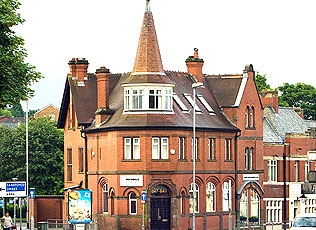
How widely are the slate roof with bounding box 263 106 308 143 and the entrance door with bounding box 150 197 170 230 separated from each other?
53.3 ft

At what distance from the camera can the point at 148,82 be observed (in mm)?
86688

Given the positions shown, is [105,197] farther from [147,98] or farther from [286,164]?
[286,164]

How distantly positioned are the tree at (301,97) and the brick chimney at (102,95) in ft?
184

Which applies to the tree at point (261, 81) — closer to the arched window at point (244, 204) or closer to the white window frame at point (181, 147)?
the arched window at point (244, 204)

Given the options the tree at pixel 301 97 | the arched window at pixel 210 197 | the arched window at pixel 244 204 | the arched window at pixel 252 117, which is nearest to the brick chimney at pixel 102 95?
the arched window at pixel 210 197

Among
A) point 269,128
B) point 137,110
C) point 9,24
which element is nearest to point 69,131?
point 137,110

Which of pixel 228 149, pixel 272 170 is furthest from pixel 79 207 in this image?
pixel 272 170

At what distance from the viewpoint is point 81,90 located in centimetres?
9412

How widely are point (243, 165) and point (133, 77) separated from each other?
Answer: 13.4 m

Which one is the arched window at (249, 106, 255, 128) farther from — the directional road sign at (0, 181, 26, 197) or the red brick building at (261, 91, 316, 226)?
the directional road sign at (0, 181, 26, 197)

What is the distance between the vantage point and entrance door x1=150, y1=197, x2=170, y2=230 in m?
87.2

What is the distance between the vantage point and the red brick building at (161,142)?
87000 mm

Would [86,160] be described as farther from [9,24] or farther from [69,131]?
[9,24]

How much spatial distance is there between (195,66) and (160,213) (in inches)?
578
